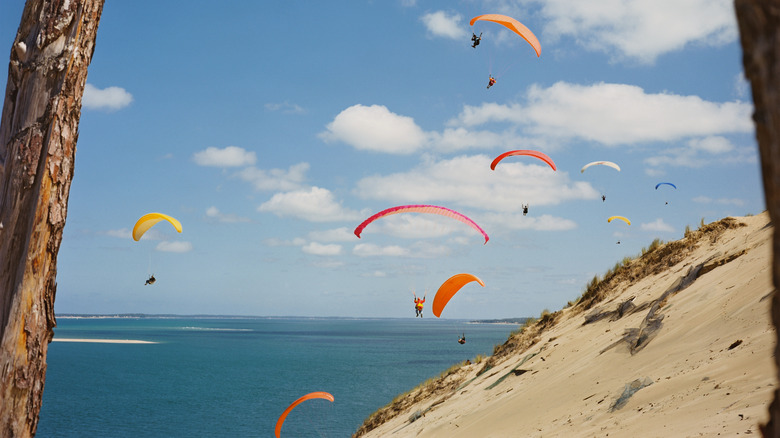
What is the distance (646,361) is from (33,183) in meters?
10.7

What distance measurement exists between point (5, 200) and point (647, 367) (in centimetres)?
1055

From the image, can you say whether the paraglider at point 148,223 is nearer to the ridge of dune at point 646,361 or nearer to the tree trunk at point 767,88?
the ridge of dune at point 646,361

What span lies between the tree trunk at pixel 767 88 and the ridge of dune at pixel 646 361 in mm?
5310

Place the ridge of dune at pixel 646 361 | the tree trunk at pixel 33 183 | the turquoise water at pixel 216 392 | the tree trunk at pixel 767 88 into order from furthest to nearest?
the turquoise water at pixel 216 392 → the ridge of dune at pixel 646 361 → the tree trunk at pixel 33 183 → the tree trunk at pixel 767 88

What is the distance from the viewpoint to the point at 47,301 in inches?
164

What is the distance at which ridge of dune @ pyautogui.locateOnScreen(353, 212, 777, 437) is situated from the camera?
7961mm

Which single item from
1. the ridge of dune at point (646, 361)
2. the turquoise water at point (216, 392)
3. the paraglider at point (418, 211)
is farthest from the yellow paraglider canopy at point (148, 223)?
the turquoise water at point (216, 392)

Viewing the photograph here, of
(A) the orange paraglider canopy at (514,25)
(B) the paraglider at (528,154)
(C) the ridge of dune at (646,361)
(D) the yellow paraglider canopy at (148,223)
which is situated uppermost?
(A) the orange paraglider canopy at (514,25)

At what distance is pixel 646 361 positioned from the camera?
1097cm

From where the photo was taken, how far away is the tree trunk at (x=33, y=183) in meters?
4.02

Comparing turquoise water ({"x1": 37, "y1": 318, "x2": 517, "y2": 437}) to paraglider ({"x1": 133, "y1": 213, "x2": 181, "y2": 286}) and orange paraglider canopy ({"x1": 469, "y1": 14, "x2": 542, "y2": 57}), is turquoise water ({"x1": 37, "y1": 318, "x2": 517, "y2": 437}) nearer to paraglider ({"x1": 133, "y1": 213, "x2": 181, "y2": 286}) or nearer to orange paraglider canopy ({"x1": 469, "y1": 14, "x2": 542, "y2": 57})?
paraglider ({"x1": 133, "y1": 213, "x2": 181, "y2": 286})

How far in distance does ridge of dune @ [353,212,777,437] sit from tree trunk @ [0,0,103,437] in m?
7.01

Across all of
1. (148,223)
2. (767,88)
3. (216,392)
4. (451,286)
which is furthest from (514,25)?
(216,392)

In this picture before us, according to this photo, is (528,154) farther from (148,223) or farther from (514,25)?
(148,223)
